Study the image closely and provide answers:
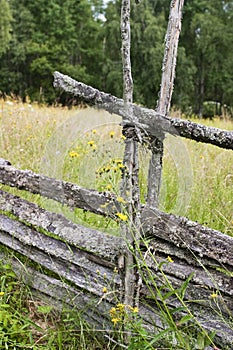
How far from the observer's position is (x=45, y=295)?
2395 mm

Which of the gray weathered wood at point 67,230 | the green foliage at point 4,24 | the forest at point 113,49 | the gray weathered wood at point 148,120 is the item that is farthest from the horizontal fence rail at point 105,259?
the green foliage at point 4,24

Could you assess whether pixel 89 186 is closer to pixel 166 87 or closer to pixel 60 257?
pixel 60 257

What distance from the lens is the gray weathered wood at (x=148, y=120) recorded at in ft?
5.99

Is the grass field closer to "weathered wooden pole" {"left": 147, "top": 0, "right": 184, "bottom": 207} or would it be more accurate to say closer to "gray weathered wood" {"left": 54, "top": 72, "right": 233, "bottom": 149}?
"weathered wooden pole" {"left": 147, "top": 0, "right": 184, "bottom": 207}

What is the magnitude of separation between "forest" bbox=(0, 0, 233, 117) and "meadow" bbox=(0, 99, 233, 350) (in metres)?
16.5

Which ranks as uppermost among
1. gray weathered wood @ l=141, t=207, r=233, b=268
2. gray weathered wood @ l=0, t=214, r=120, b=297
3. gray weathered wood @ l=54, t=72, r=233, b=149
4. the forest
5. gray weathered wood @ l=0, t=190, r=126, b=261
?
the forest

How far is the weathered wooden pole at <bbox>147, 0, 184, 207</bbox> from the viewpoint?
6.86ft

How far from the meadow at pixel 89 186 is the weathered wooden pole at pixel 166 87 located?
75mm

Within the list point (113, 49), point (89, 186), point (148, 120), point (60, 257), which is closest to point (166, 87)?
point (148, 120)

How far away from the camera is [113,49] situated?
24859 mm

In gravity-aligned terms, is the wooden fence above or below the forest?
below

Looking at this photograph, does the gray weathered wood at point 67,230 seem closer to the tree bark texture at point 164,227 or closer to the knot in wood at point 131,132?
the tree bark texture at point 164,227

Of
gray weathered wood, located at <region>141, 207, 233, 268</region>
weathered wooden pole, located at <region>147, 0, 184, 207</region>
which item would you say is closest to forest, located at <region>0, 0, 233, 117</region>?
weathered wooden pole, located at <region>147, 0, 184, 207</region>

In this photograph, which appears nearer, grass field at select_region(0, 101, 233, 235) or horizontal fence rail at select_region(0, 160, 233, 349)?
horizontal fence rail at select_region(0, 160, 233, 349)
